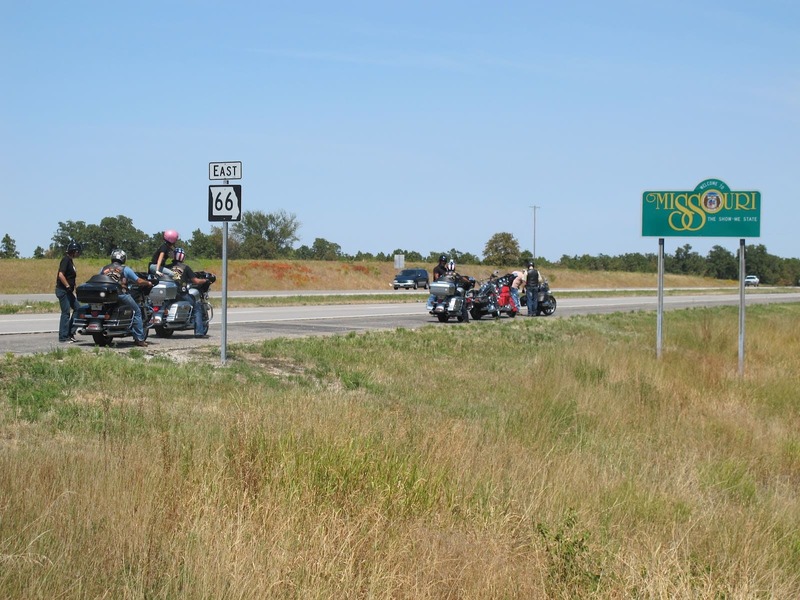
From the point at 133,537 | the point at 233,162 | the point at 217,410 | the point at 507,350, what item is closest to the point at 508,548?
A: the point at 133,537

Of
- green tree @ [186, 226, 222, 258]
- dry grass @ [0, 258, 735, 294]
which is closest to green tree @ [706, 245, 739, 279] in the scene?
dry grass @ [0, 258, 735, 294]

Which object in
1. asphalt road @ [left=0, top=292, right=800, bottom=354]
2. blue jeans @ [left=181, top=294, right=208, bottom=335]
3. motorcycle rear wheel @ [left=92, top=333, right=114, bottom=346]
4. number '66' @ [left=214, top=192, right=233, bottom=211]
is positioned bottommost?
asphalt road @ [left=0, top=292, right=800, bottom=354]

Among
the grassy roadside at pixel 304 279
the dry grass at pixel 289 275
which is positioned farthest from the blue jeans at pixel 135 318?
the dry grass at pixel 289 275

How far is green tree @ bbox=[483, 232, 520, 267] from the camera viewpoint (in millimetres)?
101125

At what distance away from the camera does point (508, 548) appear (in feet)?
21.4

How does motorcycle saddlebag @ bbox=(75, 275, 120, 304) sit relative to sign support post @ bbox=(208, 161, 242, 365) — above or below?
below

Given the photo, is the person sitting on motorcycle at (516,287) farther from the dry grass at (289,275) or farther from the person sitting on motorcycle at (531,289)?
the dry grass at (289,275)

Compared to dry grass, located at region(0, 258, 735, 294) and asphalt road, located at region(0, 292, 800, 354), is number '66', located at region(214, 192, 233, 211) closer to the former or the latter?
asphalt road, located at region(0, 292, 800, 354)

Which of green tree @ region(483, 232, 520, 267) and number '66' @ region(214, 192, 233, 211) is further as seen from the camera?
green tree @ region(483, 232, 520, 267)

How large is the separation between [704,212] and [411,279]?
2048 inches

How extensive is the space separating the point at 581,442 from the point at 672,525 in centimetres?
337

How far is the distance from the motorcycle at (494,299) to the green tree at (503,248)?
228 ft

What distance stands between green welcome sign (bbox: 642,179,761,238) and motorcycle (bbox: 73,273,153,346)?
10342mm

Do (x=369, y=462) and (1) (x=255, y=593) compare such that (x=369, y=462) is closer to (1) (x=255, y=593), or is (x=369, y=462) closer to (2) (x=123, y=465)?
(2) (x=123, y=465)
